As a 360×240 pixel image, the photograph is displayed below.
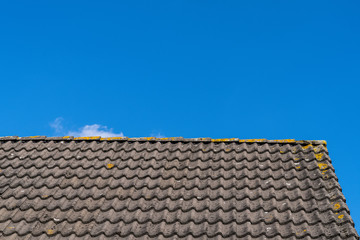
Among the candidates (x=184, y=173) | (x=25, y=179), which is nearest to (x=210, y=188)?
(x=184, y=173)

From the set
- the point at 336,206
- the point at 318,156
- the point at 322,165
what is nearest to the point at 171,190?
the point at 336,206

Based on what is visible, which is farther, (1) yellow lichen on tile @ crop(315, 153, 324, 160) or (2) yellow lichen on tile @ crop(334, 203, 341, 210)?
(1) yellow lichen on tile @ crop(315, 153, 324, 160)

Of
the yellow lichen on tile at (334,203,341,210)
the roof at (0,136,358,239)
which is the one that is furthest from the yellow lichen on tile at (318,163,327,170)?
the yellow lichen on tile at (334,203,341,210)

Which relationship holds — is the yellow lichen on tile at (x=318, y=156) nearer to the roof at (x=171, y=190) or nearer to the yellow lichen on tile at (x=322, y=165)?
the roof at (x=171, y=190)

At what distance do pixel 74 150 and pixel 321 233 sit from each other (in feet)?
15.9

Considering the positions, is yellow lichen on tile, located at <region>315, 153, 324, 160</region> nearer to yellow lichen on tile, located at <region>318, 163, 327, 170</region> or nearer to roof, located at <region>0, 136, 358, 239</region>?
roof, located at <region>0, 136, 358, 239</region>

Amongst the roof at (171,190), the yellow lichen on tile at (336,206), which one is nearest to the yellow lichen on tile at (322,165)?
the roof at (171,190)

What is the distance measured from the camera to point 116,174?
725cm

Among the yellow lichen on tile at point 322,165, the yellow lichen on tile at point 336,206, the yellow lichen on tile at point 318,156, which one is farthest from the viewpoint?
the yellow lichen on tile at point 318,156

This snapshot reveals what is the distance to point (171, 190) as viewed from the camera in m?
6.69

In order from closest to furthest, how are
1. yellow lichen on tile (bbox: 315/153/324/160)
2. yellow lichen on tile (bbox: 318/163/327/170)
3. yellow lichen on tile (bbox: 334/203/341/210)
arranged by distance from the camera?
yellow lichen on tile (bbox: 334/203/341/210) → yellow lichen on tile (bbox: 318/163/327/170) → yellow lichen on tile (bbox: 315/153/324/160)

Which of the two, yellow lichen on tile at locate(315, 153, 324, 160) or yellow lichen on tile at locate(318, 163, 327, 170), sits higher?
yellow lichen on tile at locate(315, 153, 324, 160)

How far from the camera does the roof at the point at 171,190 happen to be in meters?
5.87

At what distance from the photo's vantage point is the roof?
5867 mm
